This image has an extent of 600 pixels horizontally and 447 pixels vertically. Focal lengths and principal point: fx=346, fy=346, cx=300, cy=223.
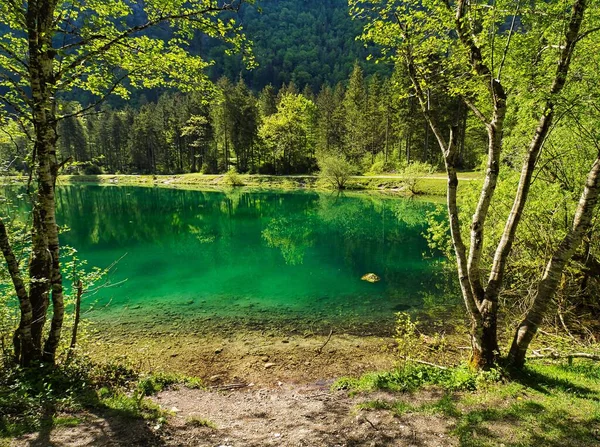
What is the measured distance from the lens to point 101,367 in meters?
8.61

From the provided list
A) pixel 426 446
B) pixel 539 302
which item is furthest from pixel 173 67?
pixel 539 302

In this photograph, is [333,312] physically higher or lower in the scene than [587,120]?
lower

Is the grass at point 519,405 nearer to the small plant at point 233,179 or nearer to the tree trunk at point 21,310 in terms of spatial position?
the tree trunk at point 21,310

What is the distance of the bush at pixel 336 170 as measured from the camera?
62688 millimetres

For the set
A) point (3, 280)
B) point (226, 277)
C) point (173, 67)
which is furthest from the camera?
point (226, 277)

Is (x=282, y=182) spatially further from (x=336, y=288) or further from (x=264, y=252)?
(x=336, y=288)

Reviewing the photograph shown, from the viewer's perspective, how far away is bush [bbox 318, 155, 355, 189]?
206ft

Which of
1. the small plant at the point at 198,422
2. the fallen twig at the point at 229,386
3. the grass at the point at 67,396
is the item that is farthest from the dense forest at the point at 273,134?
the small plant at the point at 198,422

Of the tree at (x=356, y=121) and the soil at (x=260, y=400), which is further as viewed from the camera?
the tree at (x=356, y=121)

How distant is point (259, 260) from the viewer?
25203 millimetres

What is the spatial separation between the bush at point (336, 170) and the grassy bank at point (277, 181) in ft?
4.85

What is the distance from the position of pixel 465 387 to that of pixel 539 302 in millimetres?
2374

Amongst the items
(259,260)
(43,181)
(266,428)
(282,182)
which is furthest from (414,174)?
(43,181)

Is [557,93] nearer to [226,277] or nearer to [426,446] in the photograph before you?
[426,446]
